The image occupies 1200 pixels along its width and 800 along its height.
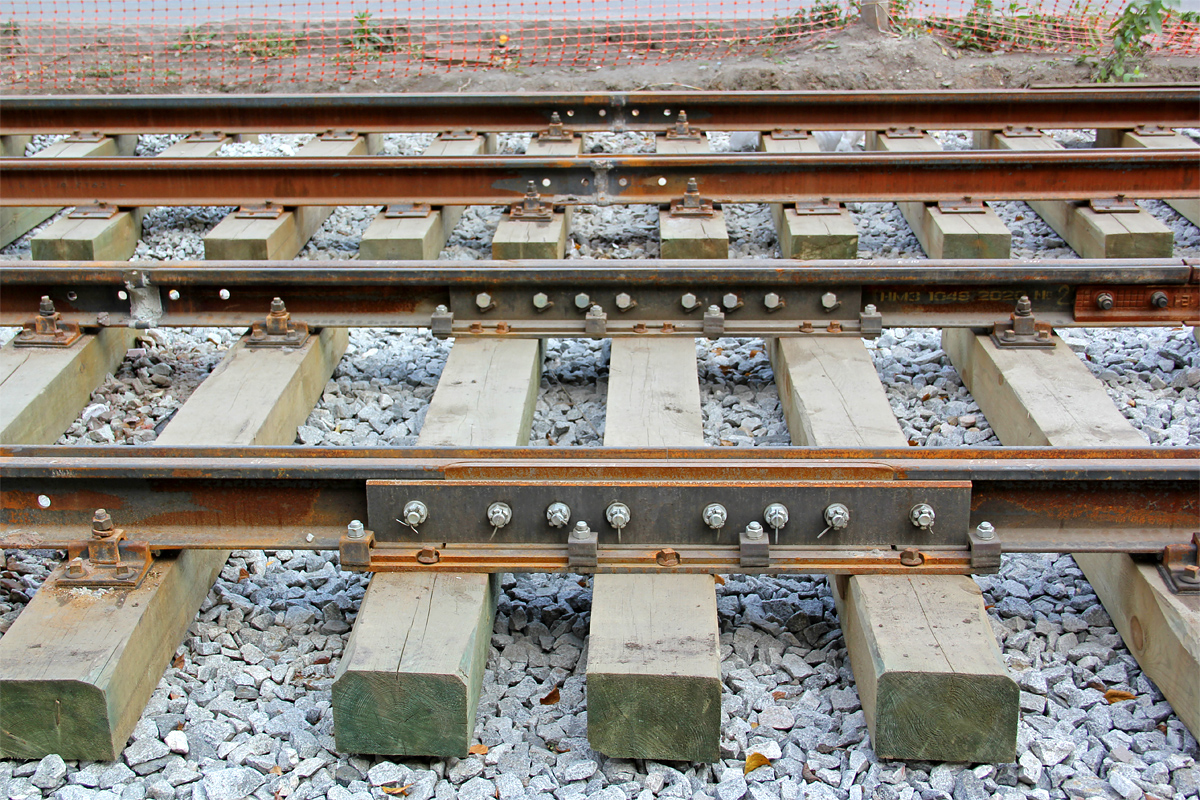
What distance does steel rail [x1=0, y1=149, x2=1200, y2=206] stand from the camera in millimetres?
6527

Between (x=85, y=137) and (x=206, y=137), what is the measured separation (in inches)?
35.4

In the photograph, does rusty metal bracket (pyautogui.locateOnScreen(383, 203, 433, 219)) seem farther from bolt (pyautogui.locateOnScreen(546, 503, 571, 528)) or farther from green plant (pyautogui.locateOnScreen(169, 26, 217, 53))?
green plant (pyautogui.locateOnScreen(169, 26, 217, 53))

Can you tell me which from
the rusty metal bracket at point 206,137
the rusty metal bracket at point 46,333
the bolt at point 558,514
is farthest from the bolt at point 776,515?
the rusty metal bracket at point 206,137

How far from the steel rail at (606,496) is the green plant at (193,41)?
30.4 ft

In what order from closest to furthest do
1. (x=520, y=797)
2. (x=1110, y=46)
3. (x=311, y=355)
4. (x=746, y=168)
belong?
(x=520, y=797), (x=311, y=355), (x=746, y=168), (x=1110, y=46)

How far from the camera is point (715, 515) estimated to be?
3164mm

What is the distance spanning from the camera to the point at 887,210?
24.1 ft

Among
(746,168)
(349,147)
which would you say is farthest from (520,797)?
(349,147)

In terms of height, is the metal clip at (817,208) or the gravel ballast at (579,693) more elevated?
the metal clip at (817,208)

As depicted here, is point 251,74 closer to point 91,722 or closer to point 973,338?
point 973,338

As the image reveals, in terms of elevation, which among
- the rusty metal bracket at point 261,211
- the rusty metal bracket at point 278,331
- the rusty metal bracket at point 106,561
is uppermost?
the rusty metal bracket at point 261,211

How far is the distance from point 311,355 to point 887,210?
165 inches

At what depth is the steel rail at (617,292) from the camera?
4.86 m

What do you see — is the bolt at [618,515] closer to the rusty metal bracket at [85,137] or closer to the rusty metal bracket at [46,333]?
the rusty metal bracket at [46,333]
